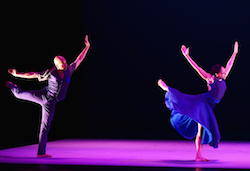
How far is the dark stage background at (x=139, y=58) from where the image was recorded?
9.31 metres

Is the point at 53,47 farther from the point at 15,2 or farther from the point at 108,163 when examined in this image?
the point at 108,163

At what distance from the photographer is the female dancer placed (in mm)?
5062

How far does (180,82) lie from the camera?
31.3 ft

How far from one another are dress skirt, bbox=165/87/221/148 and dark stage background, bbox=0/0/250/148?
3.94m

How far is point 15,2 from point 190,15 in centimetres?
380

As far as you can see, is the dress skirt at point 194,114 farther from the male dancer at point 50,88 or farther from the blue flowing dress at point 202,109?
the male dancer at point 50,88

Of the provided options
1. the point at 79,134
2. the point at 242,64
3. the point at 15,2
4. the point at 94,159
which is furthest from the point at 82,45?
the point at 94,159

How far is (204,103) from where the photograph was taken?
519 cm

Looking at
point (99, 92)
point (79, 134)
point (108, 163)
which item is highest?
point (99, 92)

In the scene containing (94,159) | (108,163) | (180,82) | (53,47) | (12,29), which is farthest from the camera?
(180,82)

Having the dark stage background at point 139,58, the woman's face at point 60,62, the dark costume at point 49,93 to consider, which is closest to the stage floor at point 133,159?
the dark costume at point 49,93

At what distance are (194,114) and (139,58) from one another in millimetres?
4768

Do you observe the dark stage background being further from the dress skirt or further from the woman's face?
the dress skirt

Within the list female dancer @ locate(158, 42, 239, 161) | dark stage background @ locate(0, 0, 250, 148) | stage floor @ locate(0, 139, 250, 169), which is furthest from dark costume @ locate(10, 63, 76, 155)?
dark stage background @ locate(0, 0, 250, 148)
